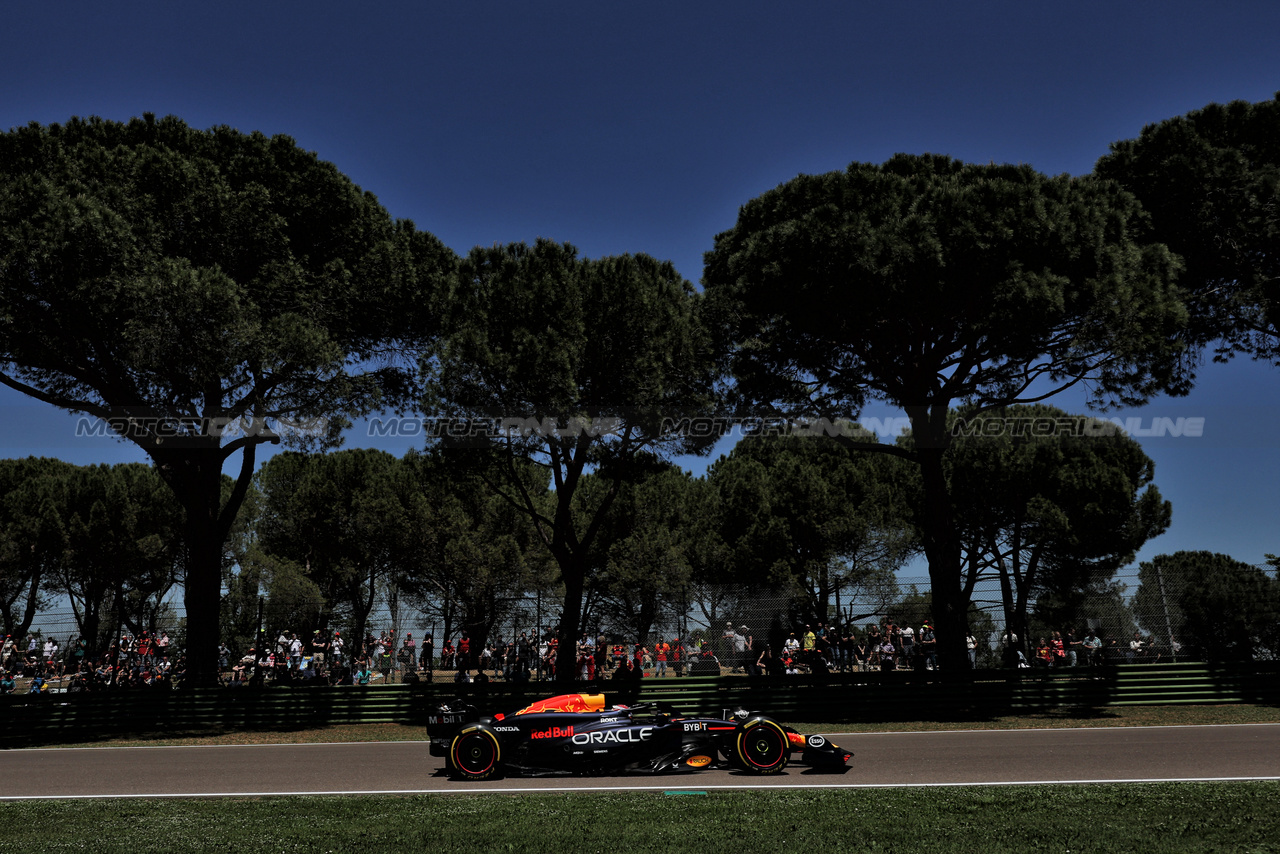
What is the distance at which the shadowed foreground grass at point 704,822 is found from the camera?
5.84 metres

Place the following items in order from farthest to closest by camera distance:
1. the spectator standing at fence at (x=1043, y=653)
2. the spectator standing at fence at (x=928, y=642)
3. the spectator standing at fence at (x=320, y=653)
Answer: the spectator standing at fence at (x=320, y=653)
the spectator standing at fence at (x=928, y=642)
the spectator standing at fence at (x=1043, y=653)

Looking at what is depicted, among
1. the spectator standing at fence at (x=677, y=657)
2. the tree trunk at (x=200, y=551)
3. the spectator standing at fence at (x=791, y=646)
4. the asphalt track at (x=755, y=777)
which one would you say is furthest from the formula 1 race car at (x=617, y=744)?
the tree trunk at (x=200, y=551)

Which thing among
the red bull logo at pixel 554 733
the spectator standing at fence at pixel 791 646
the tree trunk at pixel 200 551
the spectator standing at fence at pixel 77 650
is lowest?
the red bull logo at pixel 554 733

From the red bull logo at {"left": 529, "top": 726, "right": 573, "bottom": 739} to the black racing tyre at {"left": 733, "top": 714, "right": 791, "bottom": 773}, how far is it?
6.28ft

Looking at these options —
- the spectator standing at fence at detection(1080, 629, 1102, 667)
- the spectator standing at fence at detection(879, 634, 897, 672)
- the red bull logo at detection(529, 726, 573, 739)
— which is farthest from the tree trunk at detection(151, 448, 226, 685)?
the spectator standing at fence at detection(1080, 629, 1102, 667)

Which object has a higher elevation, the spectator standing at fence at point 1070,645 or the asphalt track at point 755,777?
the spectator standing at fence at point 1070,645

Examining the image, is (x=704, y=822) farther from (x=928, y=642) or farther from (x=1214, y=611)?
(x=1214, y=611)

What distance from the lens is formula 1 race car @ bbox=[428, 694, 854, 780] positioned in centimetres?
937

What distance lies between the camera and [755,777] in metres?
9.05

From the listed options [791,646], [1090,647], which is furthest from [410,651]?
[1090,647]

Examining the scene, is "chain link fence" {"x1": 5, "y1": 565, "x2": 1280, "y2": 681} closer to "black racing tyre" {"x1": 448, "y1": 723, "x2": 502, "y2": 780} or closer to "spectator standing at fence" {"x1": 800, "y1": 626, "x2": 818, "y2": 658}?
"spectator standing at fence" {"x1": 800, "y1": 626, "x2": 818, "y2": 658}

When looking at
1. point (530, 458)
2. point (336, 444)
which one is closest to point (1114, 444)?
point (530, 458)

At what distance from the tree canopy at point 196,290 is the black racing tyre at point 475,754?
31.9 ft

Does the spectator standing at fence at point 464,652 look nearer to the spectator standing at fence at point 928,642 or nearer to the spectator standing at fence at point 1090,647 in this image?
the spectator standing at fence at point 928,642
